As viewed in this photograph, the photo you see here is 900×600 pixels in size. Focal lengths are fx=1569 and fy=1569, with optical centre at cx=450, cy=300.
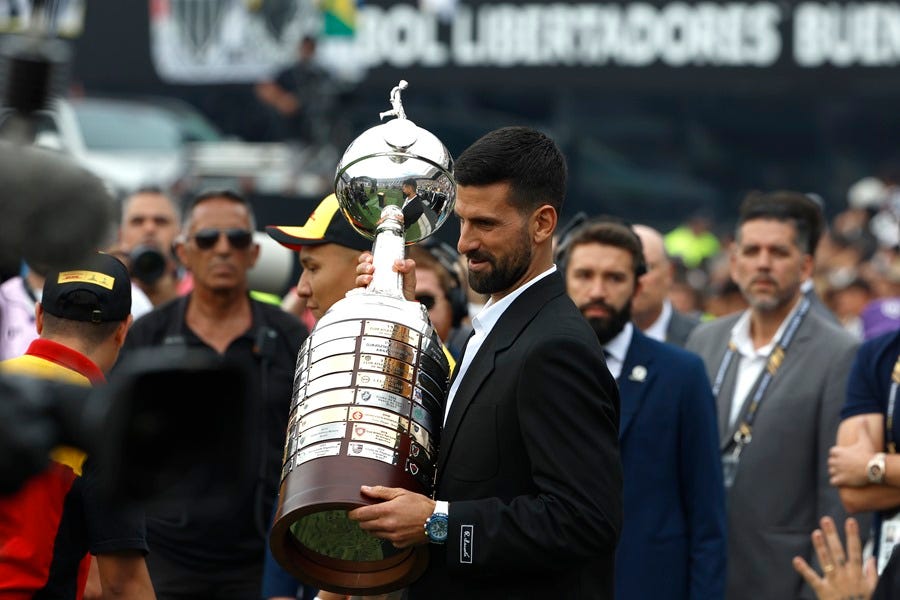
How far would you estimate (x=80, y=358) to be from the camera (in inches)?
164

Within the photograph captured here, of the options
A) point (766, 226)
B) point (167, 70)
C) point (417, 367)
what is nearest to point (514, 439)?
point (417, 367)

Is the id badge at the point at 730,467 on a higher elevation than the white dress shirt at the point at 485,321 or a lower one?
lower

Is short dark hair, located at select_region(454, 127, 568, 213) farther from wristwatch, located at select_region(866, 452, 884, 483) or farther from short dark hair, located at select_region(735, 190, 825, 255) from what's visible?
short dark hair, located at select_region(735, 190, 825, 255)

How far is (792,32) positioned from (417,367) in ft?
52.6

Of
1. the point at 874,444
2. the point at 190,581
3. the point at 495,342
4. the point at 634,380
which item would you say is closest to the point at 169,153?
the point at 190,581

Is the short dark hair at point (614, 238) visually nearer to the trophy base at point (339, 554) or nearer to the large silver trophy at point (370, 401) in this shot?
the large silver trophy at point (370, 401)

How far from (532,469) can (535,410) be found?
0.14 meters

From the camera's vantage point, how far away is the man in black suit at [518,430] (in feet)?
11.9

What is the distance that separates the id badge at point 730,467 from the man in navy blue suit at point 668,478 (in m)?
0.60

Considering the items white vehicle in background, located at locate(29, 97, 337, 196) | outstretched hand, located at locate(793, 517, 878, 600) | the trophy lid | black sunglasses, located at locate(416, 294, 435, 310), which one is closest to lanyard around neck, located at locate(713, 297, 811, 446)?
black sunglasses, located at locate(416, 294, 435, 310)

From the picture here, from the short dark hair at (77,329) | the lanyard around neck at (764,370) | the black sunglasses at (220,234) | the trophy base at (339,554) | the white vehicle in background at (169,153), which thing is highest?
the white vehicle in background at (169,153)

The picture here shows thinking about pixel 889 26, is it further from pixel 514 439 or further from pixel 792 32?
pixel 514 439

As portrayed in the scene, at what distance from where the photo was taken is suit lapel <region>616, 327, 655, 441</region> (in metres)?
5.60

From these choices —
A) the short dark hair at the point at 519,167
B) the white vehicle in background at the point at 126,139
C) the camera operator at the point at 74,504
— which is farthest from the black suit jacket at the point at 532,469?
the white vehicle in background at the point at 126,139
